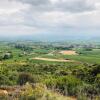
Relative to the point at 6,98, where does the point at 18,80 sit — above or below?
below

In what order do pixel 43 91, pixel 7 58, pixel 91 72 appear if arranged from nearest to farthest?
pixel 43 91
pixel 91 72
pixel 7 58

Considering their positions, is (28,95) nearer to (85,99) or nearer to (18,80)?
(85,99)

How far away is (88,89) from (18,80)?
12.1 metres

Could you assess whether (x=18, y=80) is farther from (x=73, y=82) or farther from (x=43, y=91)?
(x=43, y=91)

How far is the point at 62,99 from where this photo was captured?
561 inches

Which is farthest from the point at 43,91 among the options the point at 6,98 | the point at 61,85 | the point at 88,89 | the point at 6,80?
the point at 6,80

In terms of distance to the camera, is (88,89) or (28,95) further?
(88,89)

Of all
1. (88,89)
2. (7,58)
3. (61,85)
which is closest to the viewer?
(88,89)

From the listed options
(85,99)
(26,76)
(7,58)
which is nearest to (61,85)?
(26,76)

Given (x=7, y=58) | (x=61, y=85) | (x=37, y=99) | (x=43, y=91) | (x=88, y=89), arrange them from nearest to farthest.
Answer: (x=37, y=99)
(x=43, y=91)
(x=88, y=89)
(x=61, y=85)
(x=7, y=58)

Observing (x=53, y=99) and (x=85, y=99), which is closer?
(x=53, y=99)

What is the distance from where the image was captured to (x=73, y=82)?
2825 cm

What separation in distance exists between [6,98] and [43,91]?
1.94 metres

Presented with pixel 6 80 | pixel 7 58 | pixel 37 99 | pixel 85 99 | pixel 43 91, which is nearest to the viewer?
pixel 37 99
